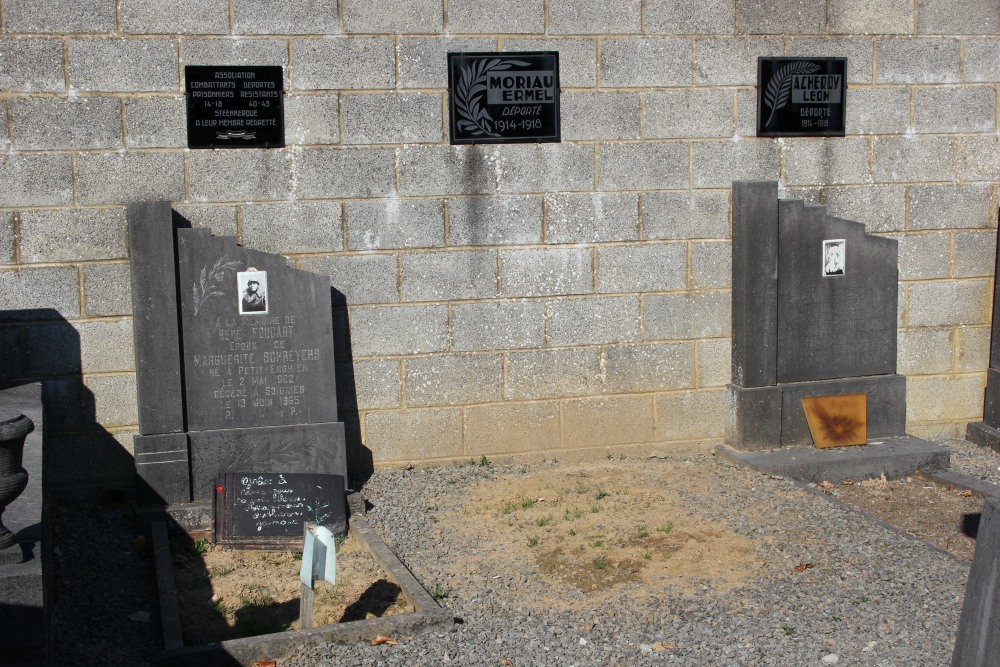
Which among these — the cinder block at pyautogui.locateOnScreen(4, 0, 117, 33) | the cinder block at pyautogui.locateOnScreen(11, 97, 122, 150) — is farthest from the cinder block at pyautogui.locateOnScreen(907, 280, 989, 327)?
the cinder block at pyautogui.locateOnScreen(4, 0, 117, 33)

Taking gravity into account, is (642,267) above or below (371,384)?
above

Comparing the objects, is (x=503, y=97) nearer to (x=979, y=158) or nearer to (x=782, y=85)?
(x=782, y=85)

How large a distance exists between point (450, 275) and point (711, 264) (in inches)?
80.3

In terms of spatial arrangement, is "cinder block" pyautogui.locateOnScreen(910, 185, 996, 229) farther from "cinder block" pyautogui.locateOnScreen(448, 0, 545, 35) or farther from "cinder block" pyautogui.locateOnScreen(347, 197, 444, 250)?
"cinder block" pyautogui.locateOnScreen(347, 197, 444, 250)

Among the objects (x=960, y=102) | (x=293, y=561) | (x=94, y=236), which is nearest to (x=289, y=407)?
(x=293, y=561)

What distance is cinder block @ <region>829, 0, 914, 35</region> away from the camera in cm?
788

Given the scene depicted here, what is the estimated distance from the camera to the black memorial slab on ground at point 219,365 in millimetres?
6598

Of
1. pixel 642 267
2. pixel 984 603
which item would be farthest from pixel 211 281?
pixel 984 603

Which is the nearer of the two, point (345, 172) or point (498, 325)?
point (345, 172)

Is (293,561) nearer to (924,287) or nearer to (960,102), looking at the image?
(924,287)

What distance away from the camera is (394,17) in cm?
725

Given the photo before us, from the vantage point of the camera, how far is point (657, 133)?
25.3 ft

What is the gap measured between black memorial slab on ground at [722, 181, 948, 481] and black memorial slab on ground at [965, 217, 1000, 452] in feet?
2.47

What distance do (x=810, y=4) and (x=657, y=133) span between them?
156 centimetres
